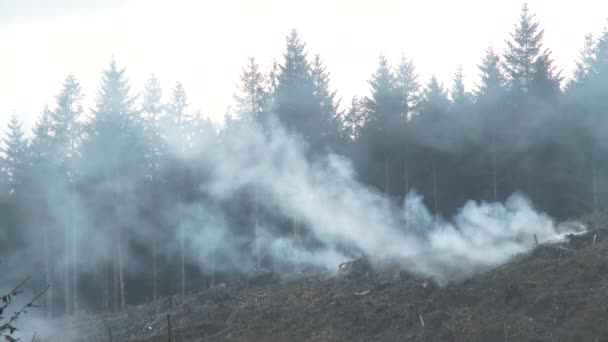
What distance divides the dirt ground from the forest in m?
8.23

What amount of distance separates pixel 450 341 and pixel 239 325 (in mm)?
7600

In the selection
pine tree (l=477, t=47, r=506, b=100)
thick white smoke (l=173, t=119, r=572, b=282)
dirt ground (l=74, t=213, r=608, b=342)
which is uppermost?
pine tree (l=477, t=47, r=506, b=100)

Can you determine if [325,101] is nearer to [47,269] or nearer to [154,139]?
[154,139]

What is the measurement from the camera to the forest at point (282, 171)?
31.7 m

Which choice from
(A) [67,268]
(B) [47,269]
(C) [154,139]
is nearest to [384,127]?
(C) [154,139]

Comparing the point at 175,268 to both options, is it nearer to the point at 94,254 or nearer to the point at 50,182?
the point at 94,254

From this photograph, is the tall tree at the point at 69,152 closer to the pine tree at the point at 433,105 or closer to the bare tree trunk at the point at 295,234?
the bare tree trunk at the point at 295,234

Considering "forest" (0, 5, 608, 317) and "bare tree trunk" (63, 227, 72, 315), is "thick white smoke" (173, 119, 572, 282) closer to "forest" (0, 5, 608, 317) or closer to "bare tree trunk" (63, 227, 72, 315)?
"forest" (0, 5, 608, 317)

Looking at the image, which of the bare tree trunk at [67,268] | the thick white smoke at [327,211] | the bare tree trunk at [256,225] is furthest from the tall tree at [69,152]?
the bare tree trunk at [256,225]

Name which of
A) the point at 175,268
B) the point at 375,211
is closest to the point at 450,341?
the point at 375,211

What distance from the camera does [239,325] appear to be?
60.2ft

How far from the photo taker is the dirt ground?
41.9ft

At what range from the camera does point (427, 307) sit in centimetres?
1496

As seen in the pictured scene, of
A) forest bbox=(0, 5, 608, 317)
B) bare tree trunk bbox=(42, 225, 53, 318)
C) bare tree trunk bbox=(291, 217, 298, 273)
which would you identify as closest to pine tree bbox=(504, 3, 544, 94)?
forest bbox=(0, 5, 608, 317)
